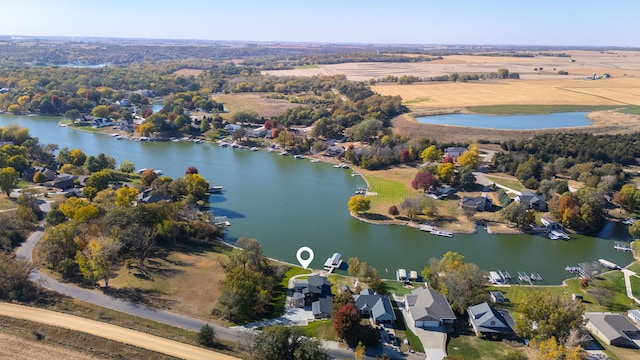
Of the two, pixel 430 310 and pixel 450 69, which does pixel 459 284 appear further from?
pixel 450 69

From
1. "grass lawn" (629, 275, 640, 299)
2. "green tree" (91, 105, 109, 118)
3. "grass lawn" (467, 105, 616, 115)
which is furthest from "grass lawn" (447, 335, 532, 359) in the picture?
"green tree" (91, 105, 109, 118)

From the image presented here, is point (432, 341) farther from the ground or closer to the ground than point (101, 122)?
closer to the ground

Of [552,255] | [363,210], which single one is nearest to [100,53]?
[363,210]

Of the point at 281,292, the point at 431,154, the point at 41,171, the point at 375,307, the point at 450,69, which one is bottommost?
the point at 281,292

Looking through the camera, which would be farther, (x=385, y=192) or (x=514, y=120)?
(x=514, y=120)

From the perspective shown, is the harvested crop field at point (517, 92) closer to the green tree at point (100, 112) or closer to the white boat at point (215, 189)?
the white boat at point (215, 189)

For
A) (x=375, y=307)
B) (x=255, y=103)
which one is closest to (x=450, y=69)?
(x=255, y=103)

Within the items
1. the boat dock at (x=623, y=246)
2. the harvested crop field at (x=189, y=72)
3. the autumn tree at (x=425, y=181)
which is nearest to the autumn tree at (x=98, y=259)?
the autumn tree at (x=425, y=181)

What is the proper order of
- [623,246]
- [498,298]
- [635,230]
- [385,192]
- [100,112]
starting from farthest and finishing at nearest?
[100,112] → [385,192] → [635,230] → [623,246] → [498,298]
